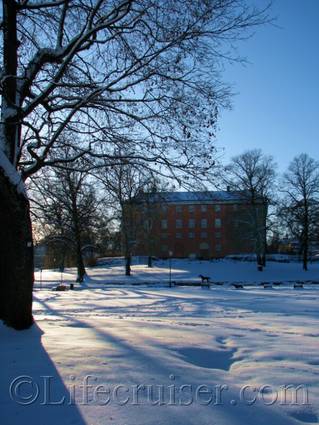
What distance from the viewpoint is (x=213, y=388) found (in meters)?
5.14

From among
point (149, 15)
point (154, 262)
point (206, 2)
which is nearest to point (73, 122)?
point (149, 15)

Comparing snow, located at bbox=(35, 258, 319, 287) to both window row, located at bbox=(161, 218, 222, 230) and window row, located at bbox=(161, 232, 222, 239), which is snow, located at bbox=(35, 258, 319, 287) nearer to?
window row, located at bbox=(161, 232, 222, 239)

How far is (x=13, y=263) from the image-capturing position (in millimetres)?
8367

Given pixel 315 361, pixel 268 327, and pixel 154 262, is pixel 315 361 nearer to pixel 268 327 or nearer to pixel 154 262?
pixel 268 327

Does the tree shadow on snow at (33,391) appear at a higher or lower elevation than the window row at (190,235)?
lower

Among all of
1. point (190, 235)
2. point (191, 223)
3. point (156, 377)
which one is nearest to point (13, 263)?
point (156, 377)

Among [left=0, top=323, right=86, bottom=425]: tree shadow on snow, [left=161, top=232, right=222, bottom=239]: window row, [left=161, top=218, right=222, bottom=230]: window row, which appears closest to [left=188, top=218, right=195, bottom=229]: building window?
[left=161, top=218, right=222, bottom=230]: window row

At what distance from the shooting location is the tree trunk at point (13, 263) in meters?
8.32

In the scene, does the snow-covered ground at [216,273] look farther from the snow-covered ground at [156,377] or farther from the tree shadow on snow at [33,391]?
the tree shadow on snow at [33,391]

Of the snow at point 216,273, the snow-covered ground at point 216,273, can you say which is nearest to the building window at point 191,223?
the snow at point 216,273

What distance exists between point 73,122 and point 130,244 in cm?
4170

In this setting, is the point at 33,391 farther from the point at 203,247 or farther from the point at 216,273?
the point at 203,247

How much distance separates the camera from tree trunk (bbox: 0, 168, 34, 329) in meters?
8.32

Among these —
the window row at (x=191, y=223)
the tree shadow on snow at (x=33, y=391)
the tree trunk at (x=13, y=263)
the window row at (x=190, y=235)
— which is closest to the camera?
the tree shadow on snow at (x=33, y=391)
